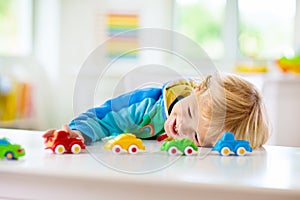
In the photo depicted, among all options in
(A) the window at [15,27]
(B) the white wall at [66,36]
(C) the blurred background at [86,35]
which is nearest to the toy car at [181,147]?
(C) the blurred background at [86,35]

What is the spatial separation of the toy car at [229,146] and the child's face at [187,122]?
33 mm

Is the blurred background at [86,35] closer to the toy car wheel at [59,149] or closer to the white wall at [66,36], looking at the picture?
the white wall at [66,36]

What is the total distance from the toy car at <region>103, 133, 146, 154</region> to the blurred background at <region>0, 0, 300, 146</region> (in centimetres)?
269

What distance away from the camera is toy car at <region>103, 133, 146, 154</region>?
A: 28.0 inches

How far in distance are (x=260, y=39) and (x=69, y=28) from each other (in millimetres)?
1375

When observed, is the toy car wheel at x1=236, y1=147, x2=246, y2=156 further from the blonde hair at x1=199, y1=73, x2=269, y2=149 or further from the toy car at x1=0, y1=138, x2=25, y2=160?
the toy car at x1=0, y1=138, x2=25, y2=160

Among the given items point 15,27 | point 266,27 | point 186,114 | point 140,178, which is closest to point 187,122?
point 186,114

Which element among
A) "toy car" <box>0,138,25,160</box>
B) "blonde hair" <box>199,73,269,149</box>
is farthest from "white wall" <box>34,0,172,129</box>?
"toy car" <box>0,138,25,160</box>

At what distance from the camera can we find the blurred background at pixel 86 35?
11.5ft

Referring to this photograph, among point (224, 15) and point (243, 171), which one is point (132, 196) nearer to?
point (243, 171)

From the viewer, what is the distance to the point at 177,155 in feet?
2.36

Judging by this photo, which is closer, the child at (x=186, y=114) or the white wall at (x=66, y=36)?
the child at (x=186, y=114)

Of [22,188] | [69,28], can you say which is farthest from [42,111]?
[22,188]

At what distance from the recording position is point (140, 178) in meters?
0.56
